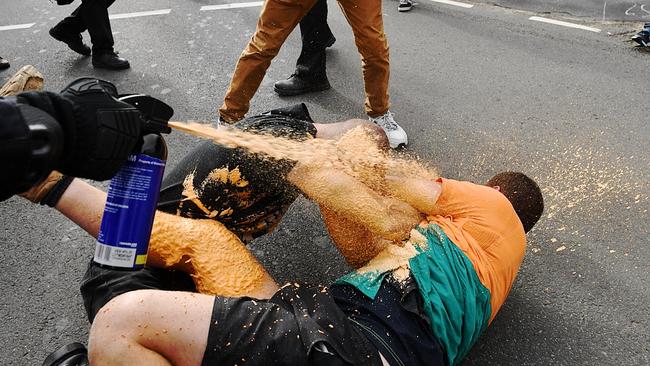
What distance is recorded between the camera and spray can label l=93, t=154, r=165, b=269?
1674mm

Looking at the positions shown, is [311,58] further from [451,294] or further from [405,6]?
[451,294]

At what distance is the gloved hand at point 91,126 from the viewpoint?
147 centimetres

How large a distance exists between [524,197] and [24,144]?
180cm

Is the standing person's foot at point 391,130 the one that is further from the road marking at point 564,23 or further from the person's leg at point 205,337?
the road marking at point 564,23

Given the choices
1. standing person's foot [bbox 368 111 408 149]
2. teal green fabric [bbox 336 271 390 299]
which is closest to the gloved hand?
teal green fabric [bbox 336 271 390 299]

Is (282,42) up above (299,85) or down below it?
above

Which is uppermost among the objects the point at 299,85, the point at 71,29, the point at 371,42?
the point at 371,42

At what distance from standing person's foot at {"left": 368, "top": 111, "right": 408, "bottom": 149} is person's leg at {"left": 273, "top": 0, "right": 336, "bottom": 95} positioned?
2.54ft

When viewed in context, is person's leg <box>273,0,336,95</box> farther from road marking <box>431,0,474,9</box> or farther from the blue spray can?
the blue spray can

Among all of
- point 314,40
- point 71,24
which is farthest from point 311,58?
point 71,24

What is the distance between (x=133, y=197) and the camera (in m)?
1.69

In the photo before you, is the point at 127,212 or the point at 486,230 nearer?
the point at 127,212

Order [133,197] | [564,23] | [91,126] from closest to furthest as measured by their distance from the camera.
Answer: [91,126] → [133,197] → [564,23]

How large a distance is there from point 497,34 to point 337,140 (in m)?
3.06
